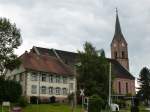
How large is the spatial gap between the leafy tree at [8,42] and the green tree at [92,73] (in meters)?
17.0

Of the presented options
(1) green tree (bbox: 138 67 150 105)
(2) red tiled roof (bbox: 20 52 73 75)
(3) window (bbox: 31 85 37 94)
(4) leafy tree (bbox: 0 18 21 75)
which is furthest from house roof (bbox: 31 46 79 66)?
(4) leafy tree (bbox: 0 18 21 75)

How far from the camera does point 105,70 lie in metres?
73.3

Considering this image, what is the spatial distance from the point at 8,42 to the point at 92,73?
20406mm

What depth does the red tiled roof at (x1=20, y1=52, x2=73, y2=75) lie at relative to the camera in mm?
72312

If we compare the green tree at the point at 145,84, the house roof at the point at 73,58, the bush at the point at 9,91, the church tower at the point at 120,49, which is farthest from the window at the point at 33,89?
the church tower at the point at 120,49

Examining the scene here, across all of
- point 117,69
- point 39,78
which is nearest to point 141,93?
point 117,69

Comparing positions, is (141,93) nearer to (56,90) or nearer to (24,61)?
(56,90)

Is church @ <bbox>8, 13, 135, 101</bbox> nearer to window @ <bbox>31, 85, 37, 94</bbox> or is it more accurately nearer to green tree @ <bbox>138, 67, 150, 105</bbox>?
window @ <bbox>31, 85, 37, 94</bbox>

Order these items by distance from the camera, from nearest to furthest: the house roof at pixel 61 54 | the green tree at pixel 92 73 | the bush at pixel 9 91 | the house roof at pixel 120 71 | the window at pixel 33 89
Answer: the bush at pixel 9 91
the window at pixel 33 89
the green tree at pixel 92 73
the house roof at pixel 61 54
the house roof at pixel 120 71

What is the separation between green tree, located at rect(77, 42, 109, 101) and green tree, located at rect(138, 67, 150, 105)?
79.5 feet

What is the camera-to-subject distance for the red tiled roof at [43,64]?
237 ft

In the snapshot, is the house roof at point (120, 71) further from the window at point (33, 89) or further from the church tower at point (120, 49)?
the window at point (33, 89)

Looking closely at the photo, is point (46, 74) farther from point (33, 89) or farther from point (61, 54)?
point (61, 54)

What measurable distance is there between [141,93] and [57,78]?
1145 inches
